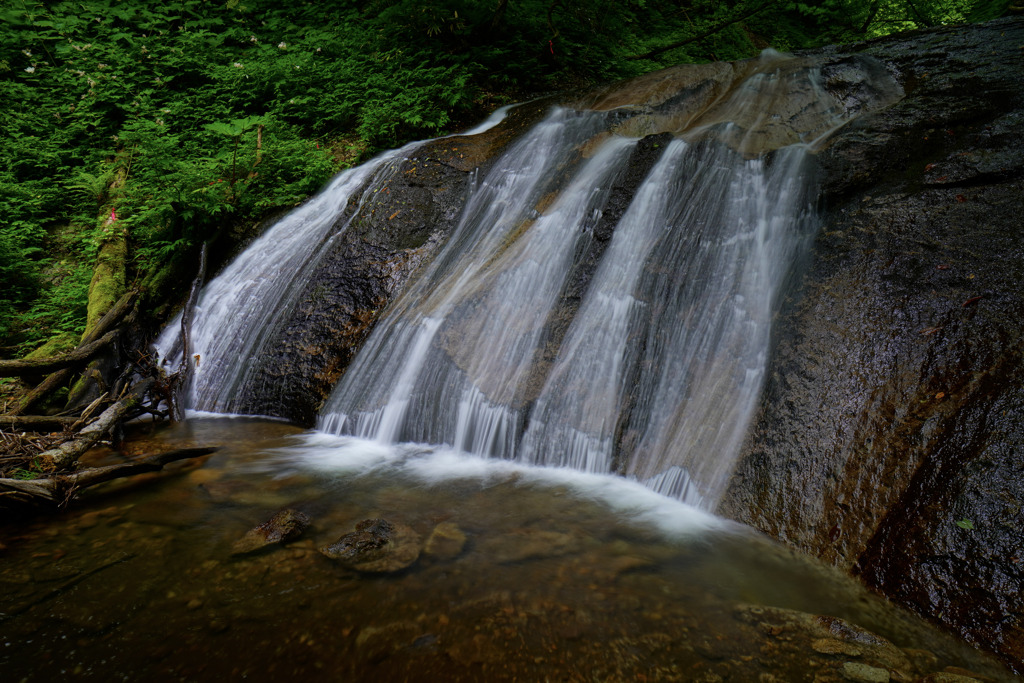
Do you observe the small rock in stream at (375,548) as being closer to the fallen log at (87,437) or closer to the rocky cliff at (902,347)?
the rocky cliff at (902,347)

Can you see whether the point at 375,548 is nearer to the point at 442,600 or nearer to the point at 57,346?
the point at 442,600

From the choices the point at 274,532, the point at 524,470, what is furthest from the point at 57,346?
Result: the point at 524,470

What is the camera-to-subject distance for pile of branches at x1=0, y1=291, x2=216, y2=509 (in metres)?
3.04

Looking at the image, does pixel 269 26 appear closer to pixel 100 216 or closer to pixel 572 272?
pixel 100 216

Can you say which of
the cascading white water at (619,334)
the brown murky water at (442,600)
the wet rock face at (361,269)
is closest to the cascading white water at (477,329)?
the cascading white water at (619,334)

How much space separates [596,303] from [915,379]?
7.84ft

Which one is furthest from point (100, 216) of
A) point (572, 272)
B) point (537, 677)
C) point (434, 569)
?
point (537, 677)

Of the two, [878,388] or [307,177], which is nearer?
[878,388]

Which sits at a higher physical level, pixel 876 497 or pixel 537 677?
pixel 876 497

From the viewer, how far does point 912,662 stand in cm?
196

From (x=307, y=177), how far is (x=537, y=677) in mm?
7423

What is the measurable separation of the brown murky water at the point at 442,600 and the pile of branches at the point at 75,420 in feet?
0.57

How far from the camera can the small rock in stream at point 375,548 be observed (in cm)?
256

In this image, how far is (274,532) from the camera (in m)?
2.78
